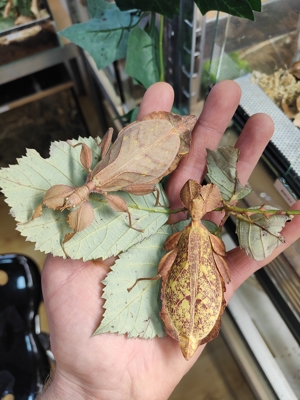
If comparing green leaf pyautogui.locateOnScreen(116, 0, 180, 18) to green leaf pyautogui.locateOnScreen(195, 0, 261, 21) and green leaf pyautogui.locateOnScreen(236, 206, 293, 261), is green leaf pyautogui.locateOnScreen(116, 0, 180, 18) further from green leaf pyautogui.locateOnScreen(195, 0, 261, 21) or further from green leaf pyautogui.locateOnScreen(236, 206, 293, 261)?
green leaf pyautogui.locateOnScreen(236, 206, 293, 261)

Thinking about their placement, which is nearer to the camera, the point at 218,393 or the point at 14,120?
the point at 218,393

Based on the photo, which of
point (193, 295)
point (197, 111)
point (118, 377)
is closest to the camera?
point (193, 295)

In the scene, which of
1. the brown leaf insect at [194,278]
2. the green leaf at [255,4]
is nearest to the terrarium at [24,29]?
the green leaf at [255,4]

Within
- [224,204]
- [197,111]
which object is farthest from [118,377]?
[197,111]

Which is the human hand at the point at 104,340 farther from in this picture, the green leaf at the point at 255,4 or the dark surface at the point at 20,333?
the dark surface at the point at 20,333

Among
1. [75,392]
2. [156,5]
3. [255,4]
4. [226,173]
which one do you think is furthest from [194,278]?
[156,5]

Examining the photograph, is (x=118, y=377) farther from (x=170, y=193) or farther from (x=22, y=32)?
(x=22, y=32)
